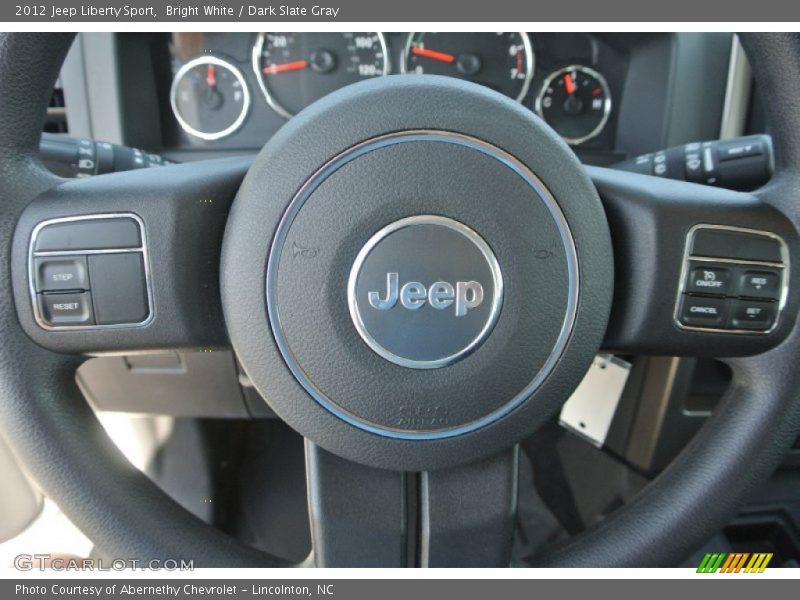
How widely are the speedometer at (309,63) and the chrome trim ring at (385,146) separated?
0.73 metres

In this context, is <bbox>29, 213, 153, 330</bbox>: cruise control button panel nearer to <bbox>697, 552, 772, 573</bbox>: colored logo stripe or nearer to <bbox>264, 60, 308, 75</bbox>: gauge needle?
<bbox>697, 552, 772, 573</bbox>: colored logo stripe

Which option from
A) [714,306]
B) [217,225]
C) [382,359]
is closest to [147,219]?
[217,225]

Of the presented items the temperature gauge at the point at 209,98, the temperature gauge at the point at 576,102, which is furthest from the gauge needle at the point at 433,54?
the temperature gauge at the point at 209,98

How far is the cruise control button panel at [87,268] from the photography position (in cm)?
60

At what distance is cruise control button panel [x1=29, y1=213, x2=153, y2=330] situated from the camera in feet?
1.95

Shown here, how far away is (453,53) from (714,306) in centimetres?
78

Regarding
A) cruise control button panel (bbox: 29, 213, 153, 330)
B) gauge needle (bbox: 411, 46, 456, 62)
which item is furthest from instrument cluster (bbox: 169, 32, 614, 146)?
cruise control button panel (bbox: 29, 213, 153, 330)

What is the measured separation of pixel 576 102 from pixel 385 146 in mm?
825

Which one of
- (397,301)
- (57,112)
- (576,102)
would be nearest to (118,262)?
(397,301)

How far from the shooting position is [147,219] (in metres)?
0.60

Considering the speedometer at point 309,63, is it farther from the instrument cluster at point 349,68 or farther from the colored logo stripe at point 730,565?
the colored logo stripe at point 730,565

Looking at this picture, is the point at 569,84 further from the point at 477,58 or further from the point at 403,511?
the point at 403,511

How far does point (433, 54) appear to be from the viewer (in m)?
1.26
